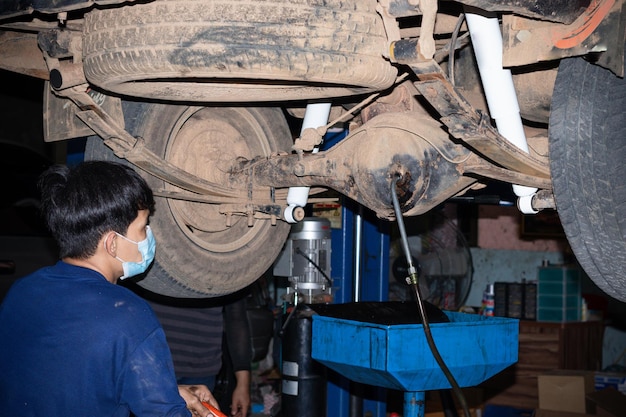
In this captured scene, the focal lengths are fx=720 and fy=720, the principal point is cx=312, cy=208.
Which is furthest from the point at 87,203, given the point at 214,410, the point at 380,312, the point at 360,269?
the point at 360,269

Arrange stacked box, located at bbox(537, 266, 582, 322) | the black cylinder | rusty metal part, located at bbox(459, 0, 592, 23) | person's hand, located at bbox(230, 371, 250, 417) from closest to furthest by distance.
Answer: rusty metal part, located at bbox(459, 0, 592, 23) < person's hand, located at bbox(230, 371, 250, 417) < the black cylinder < stacked box, located at bbox(537, 266, 582, 322)

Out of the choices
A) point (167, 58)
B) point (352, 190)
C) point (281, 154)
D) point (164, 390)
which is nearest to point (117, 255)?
point (164, 390)

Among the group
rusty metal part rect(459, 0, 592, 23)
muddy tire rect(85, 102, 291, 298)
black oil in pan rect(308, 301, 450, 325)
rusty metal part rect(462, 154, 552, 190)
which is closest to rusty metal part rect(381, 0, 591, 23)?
rusty metal part rect(459, 0, 592, 23)

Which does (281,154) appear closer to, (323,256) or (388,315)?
(388,315)

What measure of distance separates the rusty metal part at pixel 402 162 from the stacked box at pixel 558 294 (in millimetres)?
4561

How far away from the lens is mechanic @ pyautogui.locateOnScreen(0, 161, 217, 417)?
172cm

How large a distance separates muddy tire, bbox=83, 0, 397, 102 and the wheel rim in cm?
82

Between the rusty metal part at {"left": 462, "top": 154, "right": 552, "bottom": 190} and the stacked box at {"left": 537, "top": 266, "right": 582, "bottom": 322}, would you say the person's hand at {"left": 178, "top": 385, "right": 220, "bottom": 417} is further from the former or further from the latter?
the stacked box at {"left": 537, "top": 266, "right": 582, "bottom": 322}

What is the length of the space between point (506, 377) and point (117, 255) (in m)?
5.21

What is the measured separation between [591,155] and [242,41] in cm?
93

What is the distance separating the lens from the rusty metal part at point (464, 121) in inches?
70.6

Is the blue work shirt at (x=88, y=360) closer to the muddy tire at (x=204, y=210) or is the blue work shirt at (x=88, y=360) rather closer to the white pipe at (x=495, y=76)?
the muddy tire at (x=204, y=210)

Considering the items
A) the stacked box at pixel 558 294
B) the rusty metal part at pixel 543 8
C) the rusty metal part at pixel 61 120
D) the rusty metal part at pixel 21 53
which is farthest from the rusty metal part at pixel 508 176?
the stacked box at pixel 558 294

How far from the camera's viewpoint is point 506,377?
646 cm
